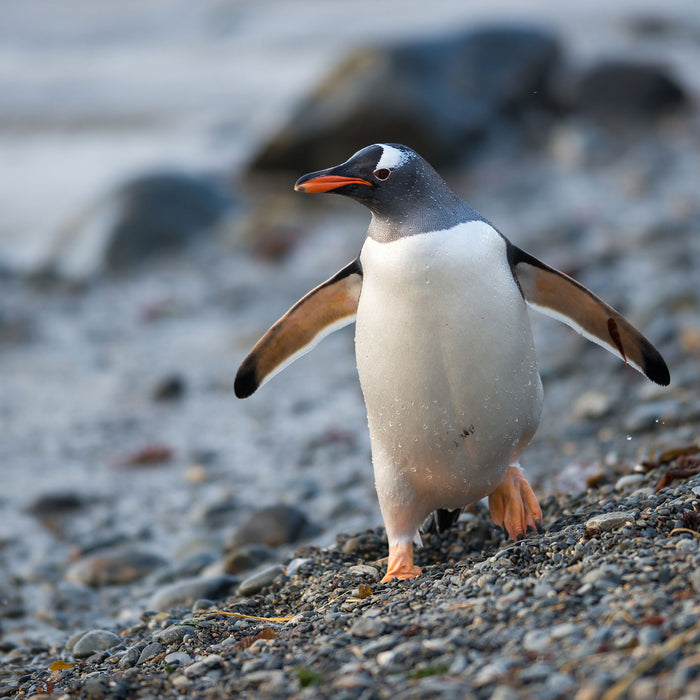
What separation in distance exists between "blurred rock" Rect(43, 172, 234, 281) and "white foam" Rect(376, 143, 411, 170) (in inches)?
374

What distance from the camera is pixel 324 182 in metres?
4.12

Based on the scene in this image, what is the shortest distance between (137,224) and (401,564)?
10.0 metres

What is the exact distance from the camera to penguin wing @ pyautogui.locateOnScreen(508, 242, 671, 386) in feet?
14.5

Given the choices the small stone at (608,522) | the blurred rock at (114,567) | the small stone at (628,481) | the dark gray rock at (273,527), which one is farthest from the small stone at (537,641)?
the blurred rock at (114,567)

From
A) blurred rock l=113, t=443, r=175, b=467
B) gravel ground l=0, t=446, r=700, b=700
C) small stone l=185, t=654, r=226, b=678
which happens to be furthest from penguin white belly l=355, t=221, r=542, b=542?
blurred rock l=113, t=443, r=175, b=467

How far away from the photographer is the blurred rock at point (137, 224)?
43.8ft

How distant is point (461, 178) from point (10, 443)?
25.4 ft

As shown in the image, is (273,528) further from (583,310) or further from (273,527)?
(583,310)

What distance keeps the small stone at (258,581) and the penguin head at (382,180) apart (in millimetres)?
1856

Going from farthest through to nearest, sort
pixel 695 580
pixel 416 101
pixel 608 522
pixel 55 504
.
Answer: pixel 416 101 → pixel 55 504 → pixel 608 522 → pixel 695 580

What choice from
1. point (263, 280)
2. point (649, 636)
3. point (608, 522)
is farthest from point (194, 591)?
point (263, 280)

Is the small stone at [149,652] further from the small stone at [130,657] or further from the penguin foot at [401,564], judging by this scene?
the penguin foot at [401,564]

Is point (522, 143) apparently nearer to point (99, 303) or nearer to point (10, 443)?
point (99, 303)

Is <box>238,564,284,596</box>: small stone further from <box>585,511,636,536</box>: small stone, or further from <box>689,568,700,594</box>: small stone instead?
<box>689,568,700,594</box>: small stone
